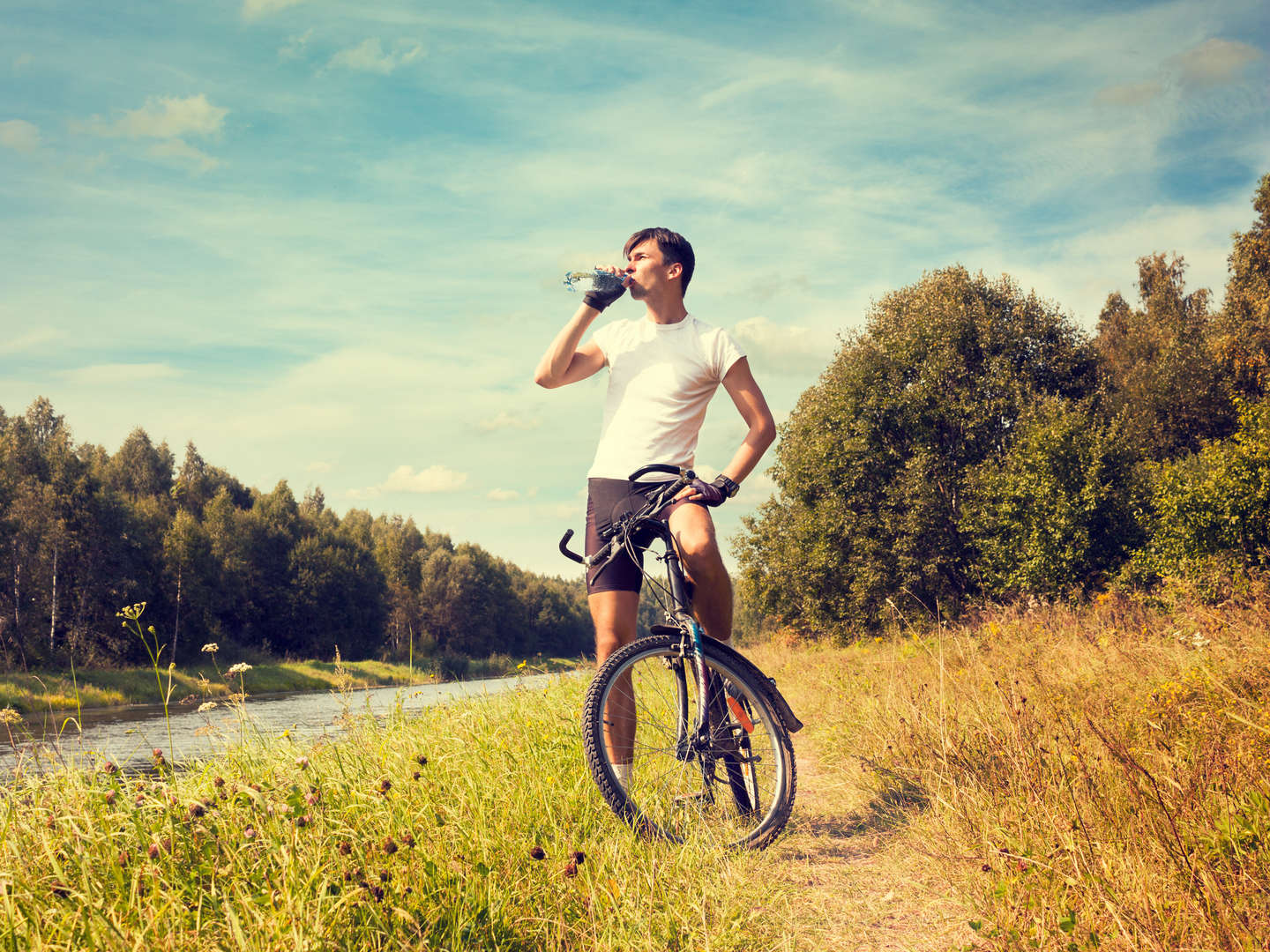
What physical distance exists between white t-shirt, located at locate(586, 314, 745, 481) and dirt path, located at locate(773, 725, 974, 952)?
168 cm

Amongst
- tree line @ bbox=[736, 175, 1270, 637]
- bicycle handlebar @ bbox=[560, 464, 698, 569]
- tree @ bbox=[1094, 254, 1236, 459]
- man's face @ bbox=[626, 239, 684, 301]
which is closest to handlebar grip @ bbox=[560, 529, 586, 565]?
bicycle handlebar @ bbox=[560, 464, 698, 569]

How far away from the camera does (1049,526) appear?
21.3 meters

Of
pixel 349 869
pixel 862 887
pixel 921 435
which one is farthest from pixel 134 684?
pixel 862 887

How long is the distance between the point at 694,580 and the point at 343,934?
1916 mm

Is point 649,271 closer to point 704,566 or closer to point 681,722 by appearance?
point 704,566

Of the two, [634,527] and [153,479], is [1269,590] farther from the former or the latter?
[153,479]

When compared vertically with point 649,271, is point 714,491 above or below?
below

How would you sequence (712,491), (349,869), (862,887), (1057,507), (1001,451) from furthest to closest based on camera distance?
(1001,451) → (1057,507) → (712,491) → (862,887) → (349,869)

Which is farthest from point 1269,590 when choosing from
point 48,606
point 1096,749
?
point 48,606

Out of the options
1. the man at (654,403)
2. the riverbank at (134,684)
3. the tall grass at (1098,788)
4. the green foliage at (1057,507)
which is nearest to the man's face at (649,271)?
the man at (654,403)

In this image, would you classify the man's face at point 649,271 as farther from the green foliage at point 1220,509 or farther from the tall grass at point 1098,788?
the green foliage at point 1220,509

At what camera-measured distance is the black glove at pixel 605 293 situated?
3.30 m

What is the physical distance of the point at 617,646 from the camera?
3.37 m

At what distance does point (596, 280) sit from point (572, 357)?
385 millimetres
